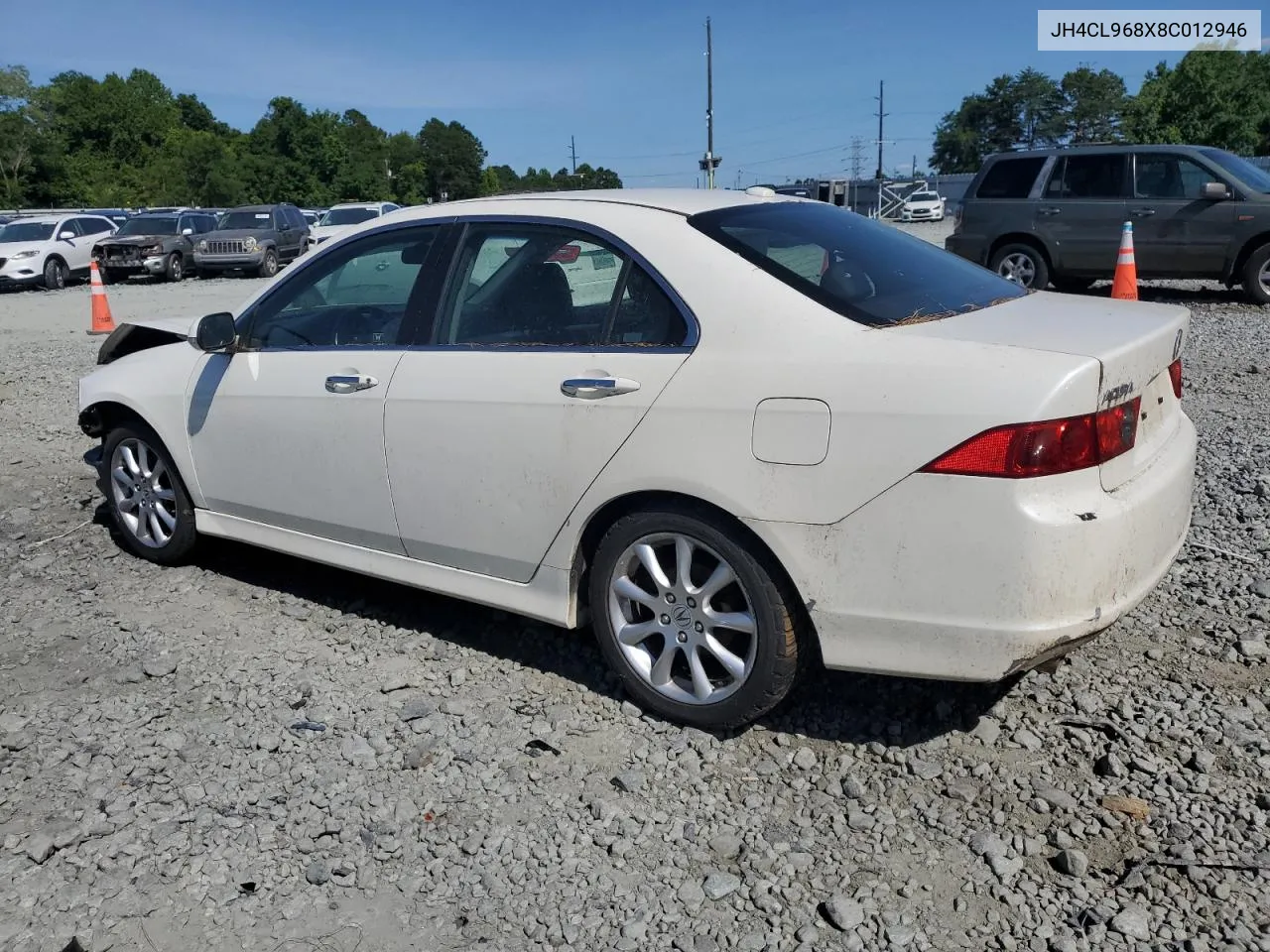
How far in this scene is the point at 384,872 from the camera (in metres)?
2.78

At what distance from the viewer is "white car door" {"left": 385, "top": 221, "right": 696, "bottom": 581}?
131 inches

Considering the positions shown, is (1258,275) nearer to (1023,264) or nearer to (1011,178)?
(1023,264)

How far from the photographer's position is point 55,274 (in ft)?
78.4

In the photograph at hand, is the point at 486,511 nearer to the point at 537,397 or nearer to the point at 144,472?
the point at 537,397

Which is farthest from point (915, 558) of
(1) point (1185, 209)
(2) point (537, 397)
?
(1) point (1185, 209)

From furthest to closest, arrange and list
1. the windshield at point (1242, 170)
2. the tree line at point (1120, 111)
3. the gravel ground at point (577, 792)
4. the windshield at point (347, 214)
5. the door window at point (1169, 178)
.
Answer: the tree line at point (1120, 111)
the windshield at point (347, 214)
the door window at point (1169, 178)
the windshield at point (1242, 170)
the gravel ground at point (577, 792)

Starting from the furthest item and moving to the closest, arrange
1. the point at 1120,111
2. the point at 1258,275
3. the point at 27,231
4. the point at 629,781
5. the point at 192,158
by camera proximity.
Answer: the point at 1120,111
the point at 192,158
the point at 27,231
the point at 1258,275
the point at 629,781

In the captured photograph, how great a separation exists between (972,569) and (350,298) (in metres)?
2.70

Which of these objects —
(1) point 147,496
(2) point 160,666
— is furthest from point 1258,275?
(2) point 160,666

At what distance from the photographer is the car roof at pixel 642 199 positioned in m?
3.62

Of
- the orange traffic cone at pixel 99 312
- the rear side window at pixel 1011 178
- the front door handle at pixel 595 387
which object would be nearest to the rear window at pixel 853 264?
the front door handle at pixel 595 387

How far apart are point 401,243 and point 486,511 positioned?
3.70ft

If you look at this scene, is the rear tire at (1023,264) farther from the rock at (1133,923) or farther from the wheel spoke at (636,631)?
the rock at (1133,923)

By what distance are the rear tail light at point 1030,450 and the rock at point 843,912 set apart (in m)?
1.07
